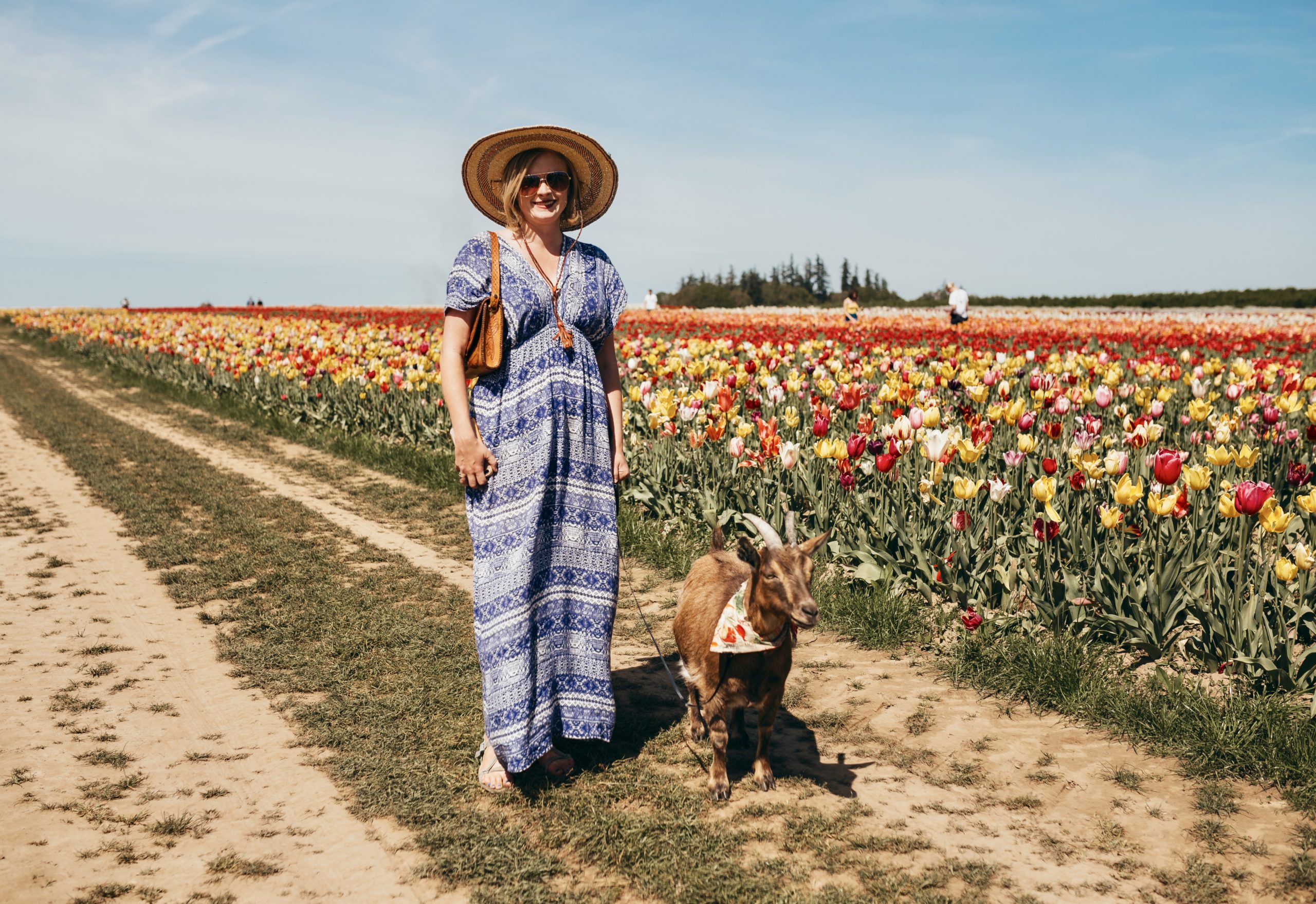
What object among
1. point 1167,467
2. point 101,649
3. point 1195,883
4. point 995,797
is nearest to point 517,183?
point 995,797

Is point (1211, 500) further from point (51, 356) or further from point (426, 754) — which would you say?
point (51, 356)

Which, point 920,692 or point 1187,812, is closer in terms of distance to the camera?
point 1187,812

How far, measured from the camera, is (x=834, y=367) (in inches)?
362

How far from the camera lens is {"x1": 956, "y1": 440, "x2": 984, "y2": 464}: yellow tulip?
211 inches

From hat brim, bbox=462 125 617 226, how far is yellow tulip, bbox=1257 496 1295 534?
131 inches

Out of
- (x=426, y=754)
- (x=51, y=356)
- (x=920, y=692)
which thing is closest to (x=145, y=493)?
(x=426, y=754)

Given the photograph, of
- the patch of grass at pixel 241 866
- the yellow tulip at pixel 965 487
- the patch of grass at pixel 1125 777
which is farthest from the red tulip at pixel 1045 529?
the patch of grass at pixel 241 866

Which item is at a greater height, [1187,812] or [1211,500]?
[1211,500]

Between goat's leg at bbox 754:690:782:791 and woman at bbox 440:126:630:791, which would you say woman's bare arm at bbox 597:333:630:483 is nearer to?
woman at bbox 440:126:630:791

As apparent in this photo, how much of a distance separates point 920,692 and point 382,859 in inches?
109

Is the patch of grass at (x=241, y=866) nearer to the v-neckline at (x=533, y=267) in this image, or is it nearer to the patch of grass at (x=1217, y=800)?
the v-neckline at (x=533, y=267)

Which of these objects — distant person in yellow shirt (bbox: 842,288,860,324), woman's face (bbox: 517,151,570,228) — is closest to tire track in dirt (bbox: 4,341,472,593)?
woman's face (bbox: 517,151,570,228)

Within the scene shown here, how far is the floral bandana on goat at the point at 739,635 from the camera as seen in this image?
10.7 feet

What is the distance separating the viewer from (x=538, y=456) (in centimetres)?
352
